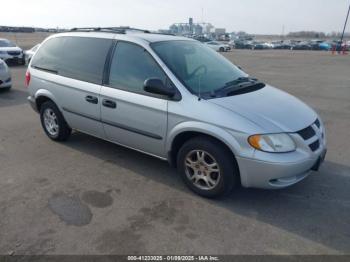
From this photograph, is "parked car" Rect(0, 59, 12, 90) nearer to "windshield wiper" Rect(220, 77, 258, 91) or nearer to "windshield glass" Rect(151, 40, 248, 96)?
"windshield glass" Rect(151, 40, 248, 96)

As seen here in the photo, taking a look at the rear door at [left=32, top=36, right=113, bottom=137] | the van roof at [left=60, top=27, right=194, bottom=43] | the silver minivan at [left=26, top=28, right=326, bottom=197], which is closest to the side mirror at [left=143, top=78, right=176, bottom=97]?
the silver minivan at [left=26, top=28, right=326, bottom=197]

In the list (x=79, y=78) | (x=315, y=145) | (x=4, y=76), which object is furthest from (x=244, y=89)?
(x=4, y=76)

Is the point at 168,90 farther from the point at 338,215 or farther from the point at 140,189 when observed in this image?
the point at 338,215

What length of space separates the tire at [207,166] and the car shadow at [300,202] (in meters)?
0.16

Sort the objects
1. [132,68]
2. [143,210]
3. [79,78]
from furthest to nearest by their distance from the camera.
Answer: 1. [79,78]
2. [132,68]
3. [143,210]

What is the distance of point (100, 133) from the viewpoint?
171 inches

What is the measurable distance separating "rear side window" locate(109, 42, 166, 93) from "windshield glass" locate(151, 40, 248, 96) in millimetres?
154

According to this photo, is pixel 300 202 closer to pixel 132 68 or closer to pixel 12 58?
pixel 132 68

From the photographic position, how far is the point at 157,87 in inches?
132

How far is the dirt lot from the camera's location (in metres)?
2.75

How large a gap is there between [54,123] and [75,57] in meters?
1.24

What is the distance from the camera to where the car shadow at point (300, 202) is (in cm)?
295

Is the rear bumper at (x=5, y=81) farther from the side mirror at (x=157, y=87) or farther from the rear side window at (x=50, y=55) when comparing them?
the side mirror at (x=157, y=87)

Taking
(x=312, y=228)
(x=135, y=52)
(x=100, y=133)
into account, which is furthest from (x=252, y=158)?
(x=100, y=133)
